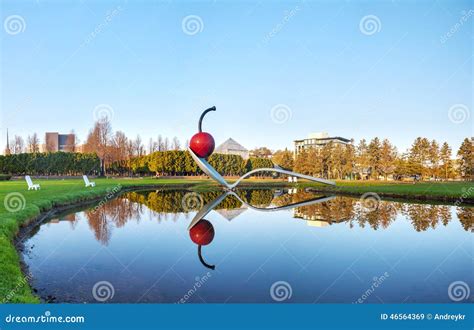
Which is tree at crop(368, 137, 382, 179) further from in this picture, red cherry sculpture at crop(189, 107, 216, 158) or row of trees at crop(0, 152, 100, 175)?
row of trees at crop(0, 152, 100, 175)

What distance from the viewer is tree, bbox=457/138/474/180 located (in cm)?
3130

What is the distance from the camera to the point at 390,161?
33375mm

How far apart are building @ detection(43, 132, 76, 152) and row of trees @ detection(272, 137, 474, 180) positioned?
100ft

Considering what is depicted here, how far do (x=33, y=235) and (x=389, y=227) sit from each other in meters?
8.86

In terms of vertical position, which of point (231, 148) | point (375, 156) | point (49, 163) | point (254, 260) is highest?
point (231, 148)

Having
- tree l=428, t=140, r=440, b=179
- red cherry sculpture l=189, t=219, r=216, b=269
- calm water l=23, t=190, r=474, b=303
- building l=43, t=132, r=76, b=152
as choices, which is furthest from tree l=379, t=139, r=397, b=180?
building l=43, t=132, r=76, b=152

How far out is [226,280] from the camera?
4844 millimetres

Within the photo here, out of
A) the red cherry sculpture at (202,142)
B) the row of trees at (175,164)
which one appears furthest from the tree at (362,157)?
the red cherry sculpture at (202,142)

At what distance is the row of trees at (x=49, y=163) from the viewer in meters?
33.5

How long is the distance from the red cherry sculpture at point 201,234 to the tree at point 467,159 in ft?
103

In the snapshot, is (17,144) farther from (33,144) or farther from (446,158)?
(446,158)

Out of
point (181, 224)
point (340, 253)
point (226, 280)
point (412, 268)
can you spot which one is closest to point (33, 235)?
point (181, 224)

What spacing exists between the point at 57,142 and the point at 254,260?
5429cm

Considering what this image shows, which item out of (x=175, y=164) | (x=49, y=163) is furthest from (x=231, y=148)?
(x=49, y=163)
